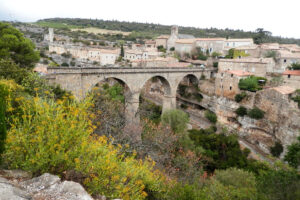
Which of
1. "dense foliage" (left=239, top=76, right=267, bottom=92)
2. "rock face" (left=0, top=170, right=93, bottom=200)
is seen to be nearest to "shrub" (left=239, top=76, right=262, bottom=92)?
"dense foliage" (left=239, top=76, right=267, bottom=92)

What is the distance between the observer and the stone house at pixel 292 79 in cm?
2377

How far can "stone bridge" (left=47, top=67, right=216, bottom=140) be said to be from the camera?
1741 centimetres

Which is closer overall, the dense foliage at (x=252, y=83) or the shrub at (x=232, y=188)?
the shrub at (x=232, y=188)

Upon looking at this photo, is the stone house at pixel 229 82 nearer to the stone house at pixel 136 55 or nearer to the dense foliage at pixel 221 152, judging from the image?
the dense foliage at pixel 221 152

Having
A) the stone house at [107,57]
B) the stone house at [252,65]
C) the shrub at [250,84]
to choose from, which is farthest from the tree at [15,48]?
the stone house at [107,57]

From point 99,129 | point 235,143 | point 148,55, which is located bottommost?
point 235,143

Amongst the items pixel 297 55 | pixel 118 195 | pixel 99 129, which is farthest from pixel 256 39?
pixel 118 195

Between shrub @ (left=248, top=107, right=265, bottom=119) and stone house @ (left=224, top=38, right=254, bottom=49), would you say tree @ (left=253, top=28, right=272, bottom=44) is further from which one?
shrub @ (left=248, top=107, right=265, bottom=119)

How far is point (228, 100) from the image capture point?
88.5 feet

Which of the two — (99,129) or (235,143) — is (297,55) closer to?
(235,143)

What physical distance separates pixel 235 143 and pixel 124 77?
1316 cm

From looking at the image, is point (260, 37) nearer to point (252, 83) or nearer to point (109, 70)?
point (252, 83)

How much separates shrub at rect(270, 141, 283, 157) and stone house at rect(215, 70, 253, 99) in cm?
768

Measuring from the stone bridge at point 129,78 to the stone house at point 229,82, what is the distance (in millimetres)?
4059
